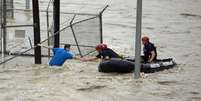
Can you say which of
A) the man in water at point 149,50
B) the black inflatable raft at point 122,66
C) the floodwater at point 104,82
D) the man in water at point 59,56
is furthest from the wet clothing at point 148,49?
the man in water at point 59,56

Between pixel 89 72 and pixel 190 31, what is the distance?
16321 millimetres

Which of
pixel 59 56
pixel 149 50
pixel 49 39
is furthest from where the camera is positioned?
pixel 49 39

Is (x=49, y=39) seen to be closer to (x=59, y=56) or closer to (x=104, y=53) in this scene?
(x=59, y=56)

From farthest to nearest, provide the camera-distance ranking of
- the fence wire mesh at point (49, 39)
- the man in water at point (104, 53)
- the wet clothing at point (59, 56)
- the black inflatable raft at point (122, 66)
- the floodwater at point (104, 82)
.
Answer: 1. the fence wire mesh at point (49, 39)
2. the man in water at point (104, 53)
3. the wet clothing at point (59, 56)
4. the black inflatable raft at point (122, 66)
5. the floodwater at point (104, 82)

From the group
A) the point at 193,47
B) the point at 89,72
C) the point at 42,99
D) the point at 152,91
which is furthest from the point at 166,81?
the point at 193,47

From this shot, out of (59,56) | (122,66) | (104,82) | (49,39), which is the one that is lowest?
(104,82)

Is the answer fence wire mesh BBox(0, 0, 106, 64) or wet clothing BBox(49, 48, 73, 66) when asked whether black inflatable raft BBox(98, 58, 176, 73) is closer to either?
wet clothing BBox(49, 48, 73, 66)

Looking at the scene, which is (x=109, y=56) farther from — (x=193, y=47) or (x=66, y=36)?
(x=193, y=47)

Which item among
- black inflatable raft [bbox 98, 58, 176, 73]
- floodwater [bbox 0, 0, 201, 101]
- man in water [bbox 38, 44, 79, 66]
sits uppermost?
man in water [bbox 38, 44, 79, 66]

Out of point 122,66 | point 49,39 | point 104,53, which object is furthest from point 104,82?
point 49,39

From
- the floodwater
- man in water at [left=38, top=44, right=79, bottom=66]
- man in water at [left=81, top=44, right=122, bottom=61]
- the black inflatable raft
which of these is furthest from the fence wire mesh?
the black inflatable raft

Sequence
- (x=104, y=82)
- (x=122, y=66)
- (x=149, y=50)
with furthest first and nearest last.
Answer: (x=149, y=50) < (x=122, y=66) < (x=104, y=82)

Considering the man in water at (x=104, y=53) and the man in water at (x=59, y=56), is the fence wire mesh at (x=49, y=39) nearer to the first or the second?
the man in water at (x=59, y=56)

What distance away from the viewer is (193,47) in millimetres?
28844
